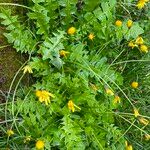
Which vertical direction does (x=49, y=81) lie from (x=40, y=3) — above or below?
below

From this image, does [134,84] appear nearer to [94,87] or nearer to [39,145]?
[94,87]

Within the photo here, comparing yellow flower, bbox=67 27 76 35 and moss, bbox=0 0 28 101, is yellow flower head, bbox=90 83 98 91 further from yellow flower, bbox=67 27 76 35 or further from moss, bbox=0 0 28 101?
moss, bbox=0 0 28 101

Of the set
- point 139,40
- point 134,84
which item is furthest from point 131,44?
point 134,84

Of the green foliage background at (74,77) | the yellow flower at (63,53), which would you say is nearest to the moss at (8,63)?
the green foliage background at (74,77)

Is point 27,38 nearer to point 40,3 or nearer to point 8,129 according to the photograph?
point 40,3

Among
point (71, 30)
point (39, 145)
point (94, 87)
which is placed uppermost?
point (71, 30)

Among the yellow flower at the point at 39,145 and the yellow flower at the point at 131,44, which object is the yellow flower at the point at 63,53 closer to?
the yellow flower at the point at 131,44

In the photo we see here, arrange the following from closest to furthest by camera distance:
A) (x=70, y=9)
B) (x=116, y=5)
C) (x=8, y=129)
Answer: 1. (x=8, y=129)
2. (x=70, y=9)
3. (x=116, y=5)

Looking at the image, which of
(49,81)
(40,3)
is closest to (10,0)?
(40,3)

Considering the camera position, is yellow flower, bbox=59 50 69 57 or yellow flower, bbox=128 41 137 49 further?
yellow flower, bbox=128 41 137 49

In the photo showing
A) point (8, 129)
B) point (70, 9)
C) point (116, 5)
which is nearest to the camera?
point (8, 129)

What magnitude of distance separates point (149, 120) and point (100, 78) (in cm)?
44

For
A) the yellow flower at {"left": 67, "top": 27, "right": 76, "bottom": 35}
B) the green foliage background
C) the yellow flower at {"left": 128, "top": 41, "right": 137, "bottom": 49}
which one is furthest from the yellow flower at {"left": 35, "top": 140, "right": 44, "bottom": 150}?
the yellow flower at {"left": 128, "top": 41, "right": 137, "bottom": 49}

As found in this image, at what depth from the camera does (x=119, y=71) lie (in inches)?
118
